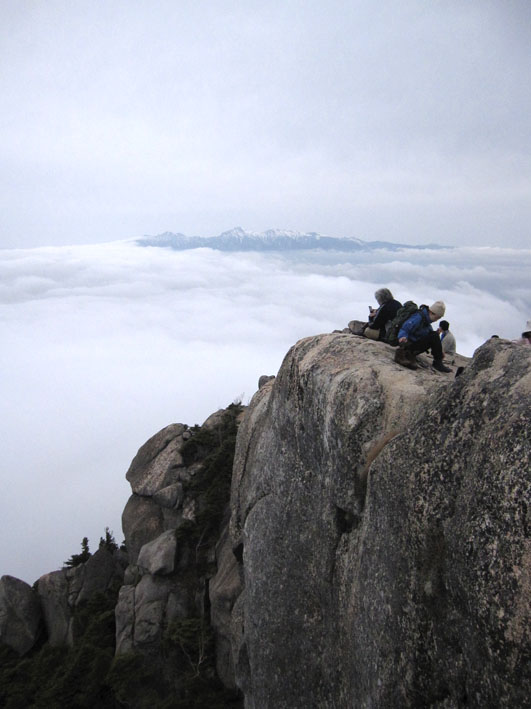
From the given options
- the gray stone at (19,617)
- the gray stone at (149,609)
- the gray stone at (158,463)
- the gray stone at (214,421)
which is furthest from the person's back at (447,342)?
the gray stone at (19,617)

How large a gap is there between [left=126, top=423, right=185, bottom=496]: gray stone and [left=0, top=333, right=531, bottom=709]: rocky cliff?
226 centimetres

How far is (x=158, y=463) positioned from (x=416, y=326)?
17.9 meters

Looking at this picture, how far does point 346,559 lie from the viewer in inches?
424

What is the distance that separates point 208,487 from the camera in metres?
22.6

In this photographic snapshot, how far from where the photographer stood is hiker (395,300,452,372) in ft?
40.6

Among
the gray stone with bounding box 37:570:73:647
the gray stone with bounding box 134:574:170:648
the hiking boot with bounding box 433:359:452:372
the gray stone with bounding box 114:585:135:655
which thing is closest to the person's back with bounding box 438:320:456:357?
the hiking boot with bounding box 433:359:452:372

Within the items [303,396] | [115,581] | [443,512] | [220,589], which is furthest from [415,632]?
[115,581]

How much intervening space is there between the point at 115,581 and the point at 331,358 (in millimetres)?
20298

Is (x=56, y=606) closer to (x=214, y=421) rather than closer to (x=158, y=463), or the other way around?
(x=158, y=463)

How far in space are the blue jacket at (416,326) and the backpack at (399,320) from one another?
0.91ft

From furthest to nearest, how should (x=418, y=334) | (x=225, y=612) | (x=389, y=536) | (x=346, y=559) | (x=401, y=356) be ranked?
(x=225, y=612) → (x=418, y=334) → (x=401, y=356) → (x=346, y=559) → (x=389, y=536)

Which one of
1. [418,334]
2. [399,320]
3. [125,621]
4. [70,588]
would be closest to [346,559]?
[418,334]

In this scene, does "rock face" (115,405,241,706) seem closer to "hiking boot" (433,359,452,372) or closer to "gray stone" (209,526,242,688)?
"gray stone" (209,526,242,688)

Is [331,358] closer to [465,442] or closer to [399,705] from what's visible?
[465,442]
